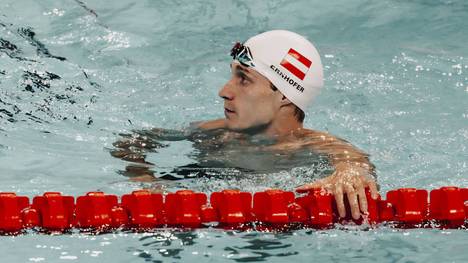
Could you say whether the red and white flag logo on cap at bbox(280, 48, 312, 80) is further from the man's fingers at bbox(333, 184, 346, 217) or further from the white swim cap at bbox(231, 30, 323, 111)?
the man's fingers at bbox(333, 184, 346, 217)

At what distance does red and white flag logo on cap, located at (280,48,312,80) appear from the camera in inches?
174

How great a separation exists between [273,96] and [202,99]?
4.33ft

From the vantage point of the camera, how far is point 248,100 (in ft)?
14.1

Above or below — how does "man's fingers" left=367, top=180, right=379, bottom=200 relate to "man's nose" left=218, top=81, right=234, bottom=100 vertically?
below

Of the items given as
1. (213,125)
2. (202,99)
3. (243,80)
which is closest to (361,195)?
(243,80)

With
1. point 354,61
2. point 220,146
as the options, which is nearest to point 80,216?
point 220,146

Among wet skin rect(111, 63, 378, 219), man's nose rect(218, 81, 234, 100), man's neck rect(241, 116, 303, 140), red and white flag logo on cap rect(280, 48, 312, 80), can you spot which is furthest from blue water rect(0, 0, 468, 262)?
red and white flag logo on cap rect(280, 48, 312, 80)

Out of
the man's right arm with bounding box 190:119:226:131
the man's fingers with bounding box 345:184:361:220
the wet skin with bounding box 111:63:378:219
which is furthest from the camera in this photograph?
the man's right arm with bounding box 190:119:226:131

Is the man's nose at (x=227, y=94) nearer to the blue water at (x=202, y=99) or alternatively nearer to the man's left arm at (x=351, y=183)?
the blue water at (x=202, y=99)

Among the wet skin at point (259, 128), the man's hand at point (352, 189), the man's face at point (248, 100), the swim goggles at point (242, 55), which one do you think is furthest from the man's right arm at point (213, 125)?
the man's hand at point (352, 189)

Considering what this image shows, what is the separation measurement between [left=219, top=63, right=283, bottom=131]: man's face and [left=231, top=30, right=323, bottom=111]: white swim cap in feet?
0.13

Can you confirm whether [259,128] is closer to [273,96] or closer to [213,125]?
[273,96]

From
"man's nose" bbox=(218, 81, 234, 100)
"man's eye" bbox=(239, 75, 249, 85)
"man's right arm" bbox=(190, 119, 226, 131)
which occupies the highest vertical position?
"man's eye" bbox=(239, 75, 249, 85)

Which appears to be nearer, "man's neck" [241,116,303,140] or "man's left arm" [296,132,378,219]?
"man's left arm" [296,132,378,219]
